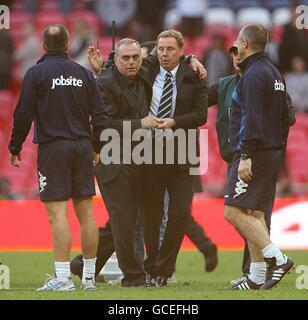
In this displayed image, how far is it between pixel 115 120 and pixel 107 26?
11690mm

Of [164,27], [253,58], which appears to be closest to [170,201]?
[253,58]

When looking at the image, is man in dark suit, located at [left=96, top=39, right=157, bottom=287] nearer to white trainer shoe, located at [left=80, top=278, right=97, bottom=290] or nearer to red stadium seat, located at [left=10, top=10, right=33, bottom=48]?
white trainer shoe, located at [left=80, top=278, right=97, bottom=290]

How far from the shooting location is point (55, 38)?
34.1 ft

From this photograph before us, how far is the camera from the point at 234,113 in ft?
34.4

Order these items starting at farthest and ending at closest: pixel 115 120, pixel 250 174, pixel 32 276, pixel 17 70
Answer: pixel 17 70, pixel 32 276, pixel 115 120, pixel 250 174

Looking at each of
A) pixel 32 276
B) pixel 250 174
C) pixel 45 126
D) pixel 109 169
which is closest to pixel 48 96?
pixel 45 126

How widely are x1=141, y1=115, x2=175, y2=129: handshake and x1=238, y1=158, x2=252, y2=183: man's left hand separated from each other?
99cm

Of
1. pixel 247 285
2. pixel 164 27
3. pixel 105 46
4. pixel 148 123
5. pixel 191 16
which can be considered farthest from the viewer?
pixel 164 27

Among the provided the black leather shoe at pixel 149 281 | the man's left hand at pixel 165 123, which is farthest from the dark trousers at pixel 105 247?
the man's left hand at pixel 165 123

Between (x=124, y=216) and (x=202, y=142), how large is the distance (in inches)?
247

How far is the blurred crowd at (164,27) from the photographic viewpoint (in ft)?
68.2

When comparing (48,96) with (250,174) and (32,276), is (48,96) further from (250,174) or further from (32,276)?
(32,276)

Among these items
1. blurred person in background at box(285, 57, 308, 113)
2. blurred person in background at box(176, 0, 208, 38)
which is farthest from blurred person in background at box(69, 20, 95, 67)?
blurred person in background at box(285, 57, 308, 113)

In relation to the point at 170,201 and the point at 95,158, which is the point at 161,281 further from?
the point at 95,158
